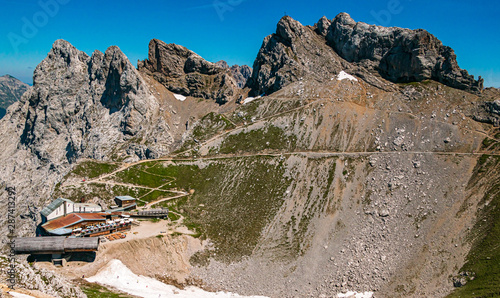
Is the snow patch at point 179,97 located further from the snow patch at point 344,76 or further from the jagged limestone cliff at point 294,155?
the snow patch at point 344,76

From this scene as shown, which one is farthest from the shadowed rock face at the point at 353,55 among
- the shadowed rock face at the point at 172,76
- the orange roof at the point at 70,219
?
the orange roof at the point at 70,219

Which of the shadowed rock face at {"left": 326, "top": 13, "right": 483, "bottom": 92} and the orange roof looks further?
the shadowed rock face at {"left": 326, "top": 13, "right": 483, "bottom": 92}

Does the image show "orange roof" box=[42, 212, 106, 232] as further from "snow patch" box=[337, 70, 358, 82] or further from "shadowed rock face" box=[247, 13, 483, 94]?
"snow patch" box=[337, 70, 358, 82]

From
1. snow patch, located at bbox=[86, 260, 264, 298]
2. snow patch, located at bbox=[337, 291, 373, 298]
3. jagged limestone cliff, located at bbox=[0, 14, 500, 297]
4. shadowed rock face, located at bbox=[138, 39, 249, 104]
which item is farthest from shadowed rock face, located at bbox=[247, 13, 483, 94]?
snow patch, located at bbox=[86, 260, 264, 298]

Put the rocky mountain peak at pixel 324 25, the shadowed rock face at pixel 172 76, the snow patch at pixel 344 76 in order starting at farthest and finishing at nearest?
the shadowed rock face at pixel 172 76 → the rocky mountain peak at pixel 324 25 → the snow patch at pixel 344 76

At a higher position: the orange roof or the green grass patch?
the green grass patch

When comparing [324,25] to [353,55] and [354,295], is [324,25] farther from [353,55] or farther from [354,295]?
[354,295]
